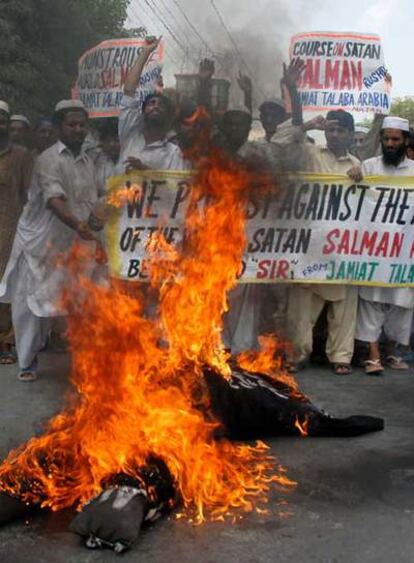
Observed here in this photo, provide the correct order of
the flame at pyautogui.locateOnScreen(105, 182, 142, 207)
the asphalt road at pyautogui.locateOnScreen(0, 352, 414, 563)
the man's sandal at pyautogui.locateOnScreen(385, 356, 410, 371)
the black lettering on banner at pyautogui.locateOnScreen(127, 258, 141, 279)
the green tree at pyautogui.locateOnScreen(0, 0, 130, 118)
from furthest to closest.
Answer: the green tree at pyautogui.locateOnScreen(0, 0, 130, 118) < the man's sandal at pyautogui.locateOnScreen(385, 356, 410, 371) < the black lettering on banner at pyautogui.locateOnScreen(127, 258, 141, 279) < the flame at pyautogui.locateOnScreen(105, 182, 142, 207) < the asphalt road at pyautogui.locateOnScreen(0, 352, 414, 563)

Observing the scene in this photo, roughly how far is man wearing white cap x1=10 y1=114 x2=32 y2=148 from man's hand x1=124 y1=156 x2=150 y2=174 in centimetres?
175

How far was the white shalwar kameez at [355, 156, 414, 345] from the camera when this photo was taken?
7.02 m

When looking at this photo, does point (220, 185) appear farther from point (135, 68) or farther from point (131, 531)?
point (131, 531)

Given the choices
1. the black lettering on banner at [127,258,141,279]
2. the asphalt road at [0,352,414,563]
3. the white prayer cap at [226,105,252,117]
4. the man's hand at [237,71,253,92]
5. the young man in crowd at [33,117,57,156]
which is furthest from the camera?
the young man in crowd at [33,117,57,156]

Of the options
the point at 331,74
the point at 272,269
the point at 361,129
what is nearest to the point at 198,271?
the point at 272,269

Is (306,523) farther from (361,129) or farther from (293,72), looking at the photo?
(361,129)

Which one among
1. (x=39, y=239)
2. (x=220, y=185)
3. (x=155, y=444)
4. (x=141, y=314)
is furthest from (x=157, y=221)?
(x=155, y=444)

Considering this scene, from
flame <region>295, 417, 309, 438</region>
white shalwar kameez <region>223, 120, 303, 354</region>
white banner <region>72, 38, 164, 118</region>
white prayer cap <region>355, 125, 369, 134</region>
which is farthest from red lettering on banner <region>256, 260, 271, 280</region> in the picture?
white prayer cap <region>355, 125, 369, 134</region>

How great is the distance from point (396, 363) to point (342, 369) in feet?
1.92

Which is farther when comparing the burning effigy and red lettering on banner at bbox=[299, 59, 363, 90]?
red lettering on banner at bbox=[299, 59, 363, 90]

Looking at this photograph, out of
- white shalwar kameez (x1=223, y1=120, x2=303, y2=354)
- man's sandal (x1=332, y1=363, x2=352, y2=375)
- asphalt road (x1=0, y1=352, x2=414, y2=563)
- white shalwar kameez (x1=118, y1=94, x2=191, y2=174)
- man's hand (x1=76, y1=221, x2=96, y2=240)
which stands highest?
white shalwar kameez (x1=118, y1=94, x2=191, y2=174)

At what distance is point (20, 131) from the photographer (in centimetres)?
805

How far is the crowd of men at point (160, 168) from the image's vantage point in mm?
6531

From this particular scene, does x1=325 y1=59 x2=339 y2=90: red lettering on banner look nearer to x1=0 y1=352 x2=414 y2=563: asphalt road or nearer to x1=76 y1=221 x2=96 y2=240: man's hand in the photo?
x1=76 y1=221 x2=96 y2=240: man's hand
